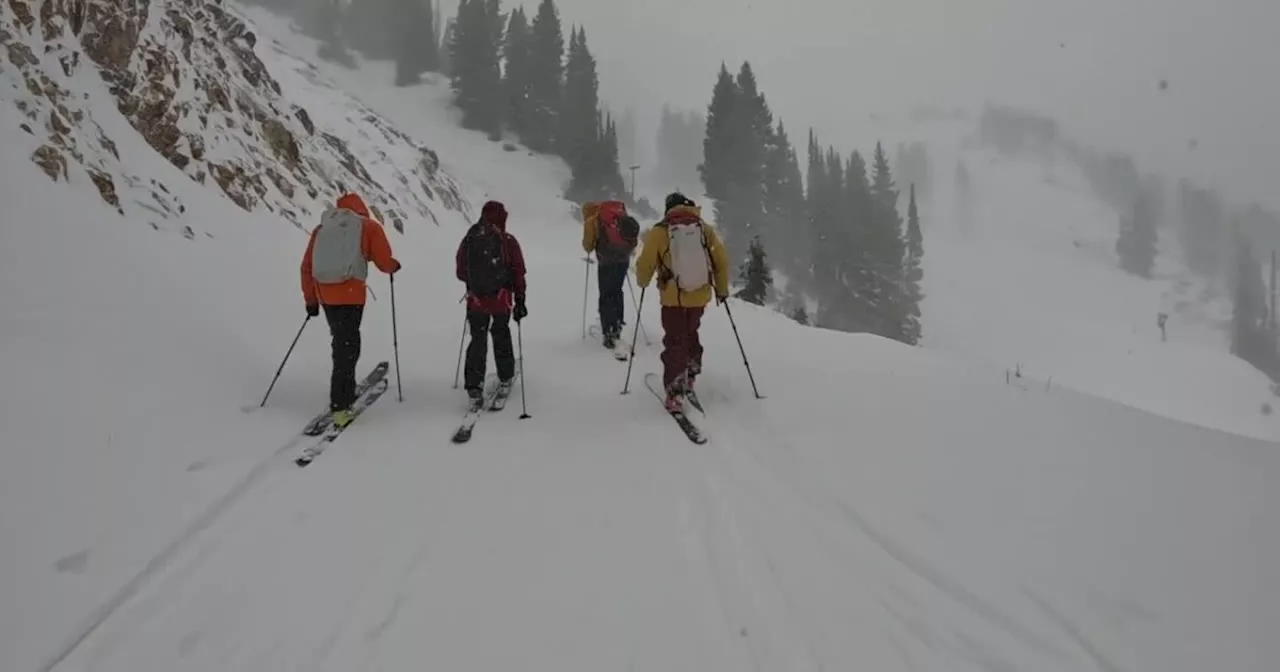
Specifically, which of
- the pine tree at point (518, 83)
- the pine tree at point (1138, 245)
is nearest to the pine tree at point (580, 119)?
the pine tree at point (518, 83)

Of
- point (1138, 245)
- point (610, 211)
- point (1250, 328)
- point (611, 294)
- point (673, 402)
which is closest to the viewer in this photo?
point (673, 402)

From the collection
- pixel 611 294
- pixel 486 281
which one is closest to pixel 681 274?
pixel 486 281

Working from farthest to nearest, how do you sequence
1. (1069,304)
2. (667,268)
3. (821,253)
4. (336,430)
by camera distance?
(1069,304)
(821,253)
(667,268)
(336,430)

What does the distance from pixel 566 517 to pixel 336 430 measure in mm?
2776

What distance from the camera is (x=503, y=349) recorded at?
7.64 metres

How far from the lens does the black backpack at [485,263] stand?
7152 millimetres

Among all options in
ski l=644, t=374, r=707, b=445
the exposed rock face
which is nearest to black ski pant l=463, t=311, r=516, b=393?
ski l=644, t=374, r=707, b=445

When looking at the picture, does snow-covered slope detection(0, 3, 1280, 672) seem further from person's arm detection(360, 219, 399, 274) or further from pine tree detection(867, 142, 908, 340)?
pine tree detection(867, 142, 908, 340)

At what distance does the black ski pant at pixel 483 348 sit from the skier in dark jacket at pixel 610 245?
2.86m

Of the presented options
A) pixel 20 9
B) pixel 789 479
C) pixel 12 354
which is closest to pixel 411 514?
pixel 789 479

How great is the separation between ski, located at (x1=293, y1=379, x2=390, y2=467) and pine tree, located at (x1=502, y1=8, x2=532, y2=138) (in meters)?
57.0

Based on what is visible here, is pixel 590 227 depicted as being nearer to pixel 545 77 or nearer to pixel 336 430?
pixel 336 430

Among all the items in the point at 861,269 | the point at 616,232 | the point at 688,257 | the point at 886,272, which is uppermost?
the point at 616,232

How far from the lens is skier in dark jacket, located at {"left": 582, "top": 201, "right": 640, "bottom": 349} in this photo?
10.2m
